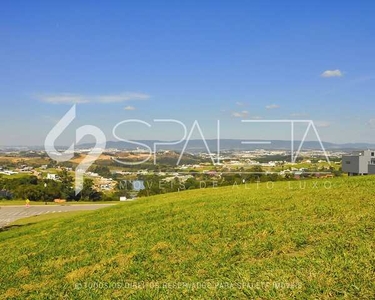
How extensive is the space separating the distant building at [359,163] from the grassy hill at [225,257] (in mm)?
19680

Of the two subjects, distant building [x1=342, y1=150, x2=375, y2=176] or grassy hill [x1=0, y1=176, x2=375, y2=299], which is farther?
distant building [x1=342, y1=150, x2=375, y2=176]

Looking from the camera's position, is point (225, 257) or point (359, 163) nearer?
point (225, 257)

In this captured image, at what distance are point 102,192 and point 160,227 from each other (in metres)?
49.1

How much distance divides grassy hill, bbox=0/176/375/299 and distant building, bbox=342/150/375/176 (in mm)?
19680

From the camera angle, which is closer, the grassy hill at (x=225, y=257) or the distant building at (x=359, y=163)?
the grassy hill at (x=225, y=257)

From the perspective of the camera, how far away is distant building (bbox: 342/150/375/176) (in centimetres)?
2698

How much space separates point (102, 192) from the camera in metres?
55.6

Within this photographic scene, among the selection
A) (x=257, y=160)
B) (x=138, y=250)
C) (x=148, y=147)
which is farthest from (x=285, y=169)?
(x=138, y=250)

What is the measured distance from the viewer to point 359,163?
93.1 feet

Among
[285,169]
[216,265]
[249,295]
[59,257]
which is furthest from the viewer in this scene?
[285,169]

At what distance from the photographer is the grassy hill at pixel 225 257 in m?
4.14

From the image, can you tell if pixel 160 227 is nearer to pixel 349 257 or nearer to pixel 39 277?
pixel 39 277

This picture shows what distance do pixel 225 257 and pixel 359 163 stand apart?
26.6 meters

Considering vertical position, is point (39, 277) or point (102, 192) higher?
point (39, 277)
